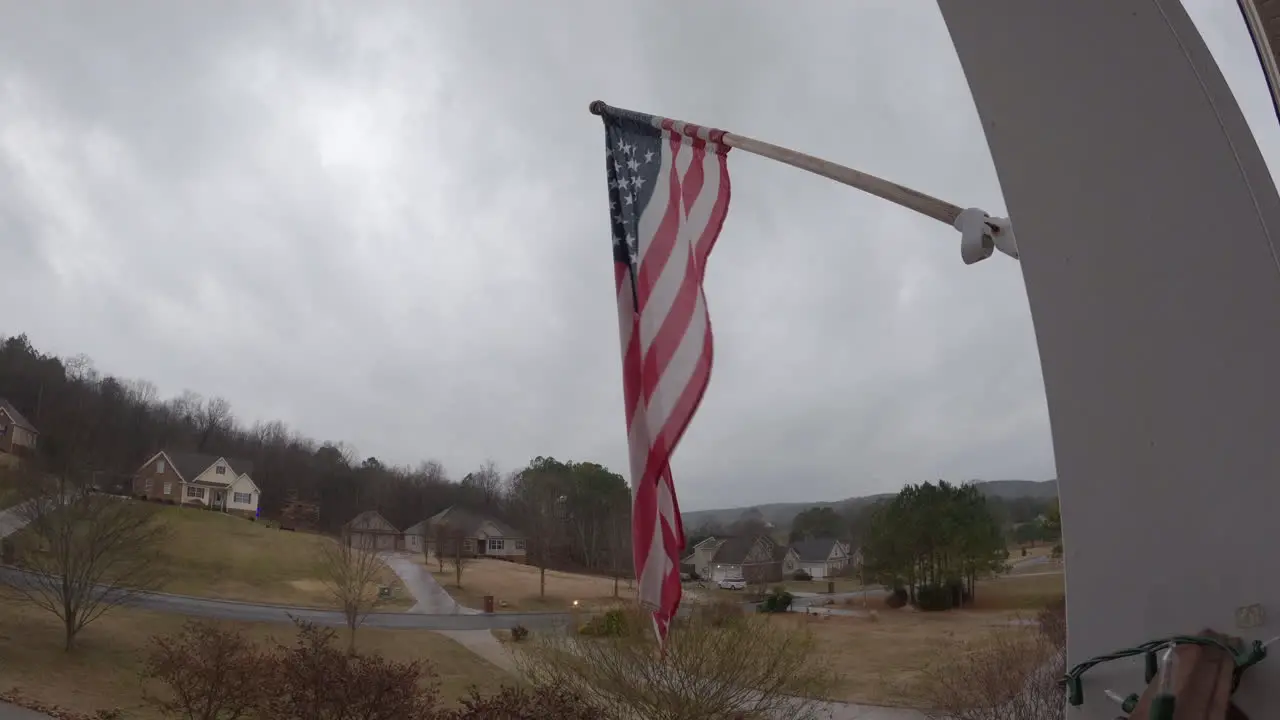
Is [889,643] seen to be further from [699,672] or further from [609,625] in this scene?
[699,672]

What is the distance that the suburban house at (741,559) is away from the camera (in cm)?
2269

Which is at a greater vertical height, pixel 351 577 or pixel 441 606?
pixel 351 577

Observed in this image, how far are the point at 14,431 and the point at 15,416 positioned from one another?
2.87 feet

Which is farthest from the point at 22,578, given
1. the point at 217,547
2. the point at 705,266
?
the point at 705,266

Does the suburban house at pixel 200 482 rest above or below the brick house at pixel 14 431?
below

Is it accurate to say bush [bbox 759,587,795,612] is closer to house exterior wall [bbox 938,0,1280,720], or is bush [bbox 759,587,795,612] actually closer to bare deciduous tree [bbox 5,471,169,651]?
bare deciduous tree [bbox 5,471,169,651]

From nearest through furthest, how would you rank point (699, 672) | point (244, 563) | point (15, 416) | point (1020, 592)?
point (699, 672)
point (1020, 592)
point (244, 563)
point (15, 416)

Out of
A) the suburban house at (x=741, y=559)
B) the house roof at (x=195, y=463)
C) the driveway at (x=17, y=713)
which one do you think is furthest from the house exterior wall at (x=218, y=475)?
the suburban house at (x=741, y=559)

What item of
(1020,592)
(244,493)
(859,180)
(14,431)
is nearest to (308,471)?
(244,493)

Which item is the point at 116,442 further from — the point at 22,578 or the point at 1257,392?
the point at 1257,392

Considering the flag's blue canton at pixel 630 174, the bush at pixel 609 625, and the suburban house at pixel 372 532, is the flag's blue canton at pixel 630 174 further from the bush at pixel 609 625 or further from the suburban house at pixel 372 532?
the suburban house at pixel 372 532

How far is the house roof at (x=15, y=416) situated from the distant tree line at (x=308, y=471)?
0.28 metres

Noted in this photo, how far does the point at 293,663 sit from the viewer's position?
48.6 feet

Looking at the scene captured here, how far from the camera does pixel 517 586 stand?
28859mm
